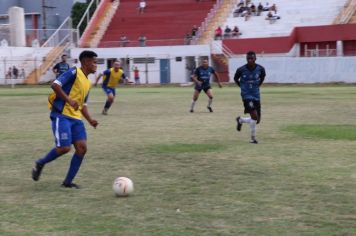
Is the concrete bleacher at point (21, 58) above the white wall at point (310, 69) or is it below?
above

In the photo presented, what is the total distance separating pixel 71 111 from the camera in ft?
28.9

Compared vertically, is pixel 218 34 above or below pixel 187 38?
above

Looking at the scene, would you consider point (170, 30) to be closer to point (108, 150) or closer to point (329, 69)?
point (329, 69)

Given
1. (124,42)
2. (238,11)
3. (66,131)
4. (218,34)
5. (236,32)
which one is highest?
(238,11)

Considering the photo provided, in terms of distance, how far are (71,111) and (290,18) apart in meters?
47.9

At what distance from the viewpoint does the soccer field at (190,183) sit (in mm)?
6820

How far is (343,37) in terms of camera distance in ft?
161

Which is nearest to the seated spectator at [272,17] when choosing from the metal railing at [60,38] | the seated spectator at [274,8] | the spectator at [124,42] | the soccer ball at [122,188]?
the seated spectator at [274,8]

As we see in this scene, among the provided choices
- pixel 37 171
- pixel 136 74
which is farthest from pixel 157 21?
pixel 37 171

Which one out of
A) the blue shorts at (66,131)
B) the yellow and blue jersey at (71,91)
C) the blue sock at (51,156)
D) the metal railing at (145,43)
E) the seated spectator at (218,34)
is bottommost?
the blue sock at (51,156)

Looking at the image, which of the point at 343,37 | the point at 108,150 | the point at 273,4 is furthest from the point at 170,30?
the point at 108,150

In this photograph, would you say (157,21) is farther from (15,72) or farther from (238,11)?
(15,72)

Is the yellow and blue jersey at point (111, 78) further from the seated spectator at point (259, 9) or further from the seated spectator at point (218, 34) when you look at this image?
the seated spectator at point (259, 9)

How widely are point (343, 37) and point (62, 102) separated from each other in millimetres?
42966
